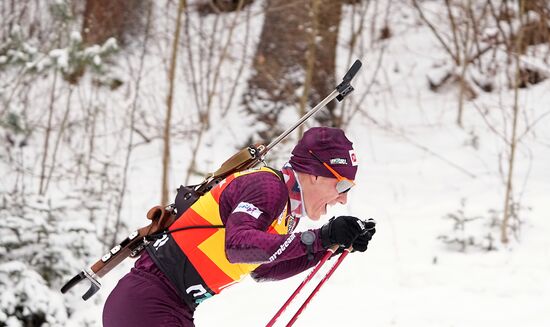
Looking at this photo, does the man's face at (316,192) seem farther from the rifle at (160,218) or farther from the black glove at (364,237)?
the rifle at (160,218)

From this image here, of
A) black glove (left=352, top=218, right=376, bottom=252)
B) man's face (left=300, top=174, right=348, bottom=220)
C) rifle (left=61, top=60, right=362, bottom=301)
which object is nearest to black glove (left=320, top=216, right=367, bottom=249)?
black glove (left=352, top=218, right=376, bottom=252)

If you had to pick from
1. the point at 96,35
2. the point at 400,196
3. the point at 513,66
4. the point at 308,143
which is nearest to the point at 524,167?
the point at 400,196

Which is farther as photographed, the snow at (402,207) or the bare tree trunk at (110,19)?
the bare tree trunk at (110,19)

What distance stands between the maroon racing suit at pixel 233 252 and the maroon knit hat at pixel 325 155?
0.06 meters

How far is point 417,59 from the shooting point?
11297 millimetres

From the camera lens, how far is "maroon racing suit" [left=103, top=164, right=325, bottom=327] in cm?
256

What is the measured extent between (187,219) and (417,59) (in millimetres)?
8830

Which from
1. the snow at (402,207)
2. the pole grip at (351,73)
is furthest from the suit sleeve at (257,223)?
the snow at (402,207)

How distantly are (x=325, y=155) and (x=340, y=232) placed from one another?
346 mm

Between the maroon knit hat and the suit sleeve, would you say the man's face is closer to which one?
the maroon knit hat

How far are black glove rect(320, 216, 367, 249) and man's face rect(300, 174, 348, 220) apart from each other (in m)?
0.23

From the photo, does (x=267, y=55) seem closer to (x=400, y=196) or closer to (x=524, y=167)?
(x=400, y=196)

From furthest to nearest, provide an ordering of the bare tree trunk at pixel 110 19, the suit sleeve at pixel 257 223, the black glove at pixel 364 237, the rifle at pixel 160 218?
the bare tree trunk at pixel 110 19 → the rifle at pixel 160 218 → the black glove at pixel 364 237 → the suit sleeve at pixel 257 223

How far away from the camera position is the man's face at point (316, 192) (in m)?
2.88
